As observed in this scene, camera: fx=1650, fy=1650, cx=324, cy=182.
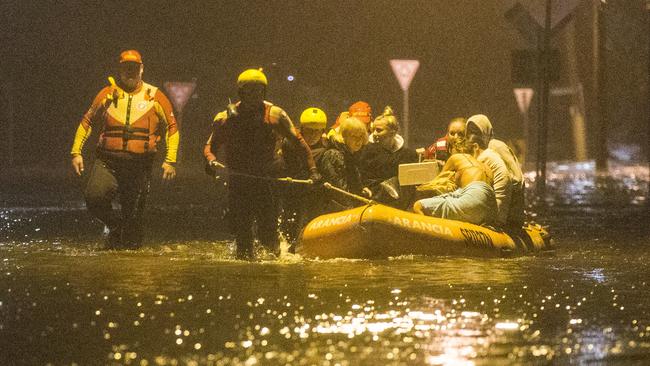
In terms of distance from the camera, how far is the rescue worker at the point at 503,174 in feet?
53.1

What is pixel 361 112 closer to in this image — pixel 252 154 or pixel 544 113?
pixel 252 154

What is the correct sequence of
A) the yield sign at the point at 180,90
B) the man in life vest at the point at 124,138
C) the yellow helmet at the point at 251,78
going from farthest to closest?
1. the yield sign at the point at 180,90
2. the man in life vest at the point at 124,138
3. the yellow helmet at the point at 251,78

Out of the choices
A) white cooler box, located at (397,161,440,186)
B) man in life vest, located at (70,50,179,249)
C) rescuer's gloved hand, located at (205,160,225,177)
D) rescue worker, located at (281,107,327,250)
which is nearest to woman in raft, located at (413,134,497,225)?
white cooler box, located at (397,161,440,186)

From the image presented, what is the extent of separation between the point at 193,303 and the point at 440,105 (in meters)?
59.0

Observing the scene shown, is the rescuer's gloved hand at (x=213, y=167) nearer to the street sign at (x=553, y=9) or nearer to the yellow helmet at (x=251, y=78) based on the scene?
the yellow helmet at (x=251, y=78)

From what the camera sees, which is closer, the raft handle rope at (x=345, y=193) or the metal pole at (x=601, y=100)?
the raft handle rope at (x=345, y=193)

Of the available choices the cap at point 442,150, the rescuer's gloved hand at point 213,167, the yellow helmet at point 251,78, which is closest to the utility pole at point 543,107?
the cap at point 442,150

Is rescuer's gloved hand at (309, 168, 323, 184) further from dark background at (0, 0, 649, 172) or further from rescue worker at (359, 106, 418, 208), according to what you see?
dark background at (0, 0, 649, 172)

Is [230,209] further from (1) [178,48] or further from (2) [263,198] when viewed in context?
(1) [178,48]

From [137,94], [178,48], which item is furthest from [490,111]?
[137,94]

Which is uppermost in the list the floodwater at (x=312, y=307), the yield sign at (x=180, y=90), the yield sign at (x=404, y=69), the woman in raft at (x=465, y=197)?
Answer: the yield sign at (x=404, y=69)

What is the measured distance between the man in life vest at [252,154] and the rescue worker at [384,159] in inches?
38.2

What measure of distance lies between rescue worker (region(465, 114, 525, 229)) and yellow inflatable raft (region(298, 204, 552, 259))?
82 centimetres

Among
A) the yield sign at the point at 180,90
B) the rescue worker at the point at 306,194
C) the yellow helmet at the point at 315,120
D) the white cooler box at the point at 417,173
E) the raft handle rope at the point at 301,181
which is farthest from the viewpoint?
the yield sign at the point at 180,90
